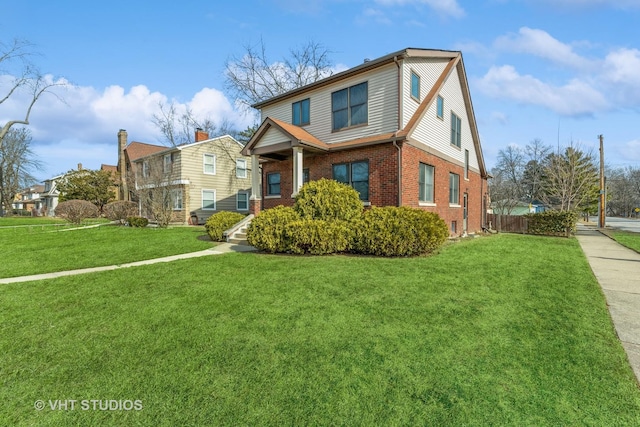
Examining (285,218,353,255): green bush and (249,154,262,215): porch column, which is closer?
(285,218,353,255): green bush

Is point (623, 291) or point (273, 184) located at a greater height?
point (273, 184)

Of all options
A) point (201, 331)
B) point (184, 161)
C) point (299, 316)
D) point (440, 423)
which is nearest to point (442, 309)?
point (299, 316)

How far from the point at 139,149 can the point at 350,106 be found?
95.9 ft

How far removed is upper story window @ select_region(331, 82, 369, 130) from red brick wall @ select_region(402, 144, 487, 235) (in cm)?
250

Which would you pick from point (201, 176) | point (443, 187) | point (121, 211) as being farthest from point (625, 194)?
Result: point (121, 211)

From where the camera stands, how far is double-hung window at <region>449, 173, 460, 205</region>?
1497 cm

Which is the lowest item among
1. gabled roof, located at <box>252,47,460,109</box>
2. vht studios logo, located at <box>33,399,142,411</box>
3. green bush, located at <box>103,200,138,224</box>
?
vht studios logo, located at <box>33,399,142,411</box>

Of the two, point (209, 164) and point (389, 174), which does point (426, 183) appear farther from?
point (209, 164)

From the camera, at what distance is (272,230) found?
358 inches

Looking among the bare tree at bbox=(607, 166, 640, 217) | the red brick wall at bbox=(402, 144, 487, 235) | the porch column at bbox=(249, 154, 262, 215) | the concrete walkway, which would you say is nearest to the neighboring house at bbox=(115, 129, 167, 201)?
the porch column at bbox=(249, 154, 262, 215)

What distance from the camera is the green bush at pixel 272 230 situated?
29.5ft

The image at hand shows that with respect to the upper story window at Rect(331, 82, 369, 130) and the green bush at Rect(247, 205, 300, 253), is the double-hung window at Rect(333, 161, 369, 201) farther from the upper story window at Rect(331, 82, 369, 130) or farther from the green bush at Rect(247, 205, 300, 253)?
the green bush at Rect(247, 205, 300, 253)

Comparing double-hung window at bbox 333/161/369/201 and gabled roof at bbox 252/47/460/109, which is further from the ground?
gabled roof at bbox 252/47/460/109

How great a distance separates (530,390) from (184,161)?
24.3 metres
